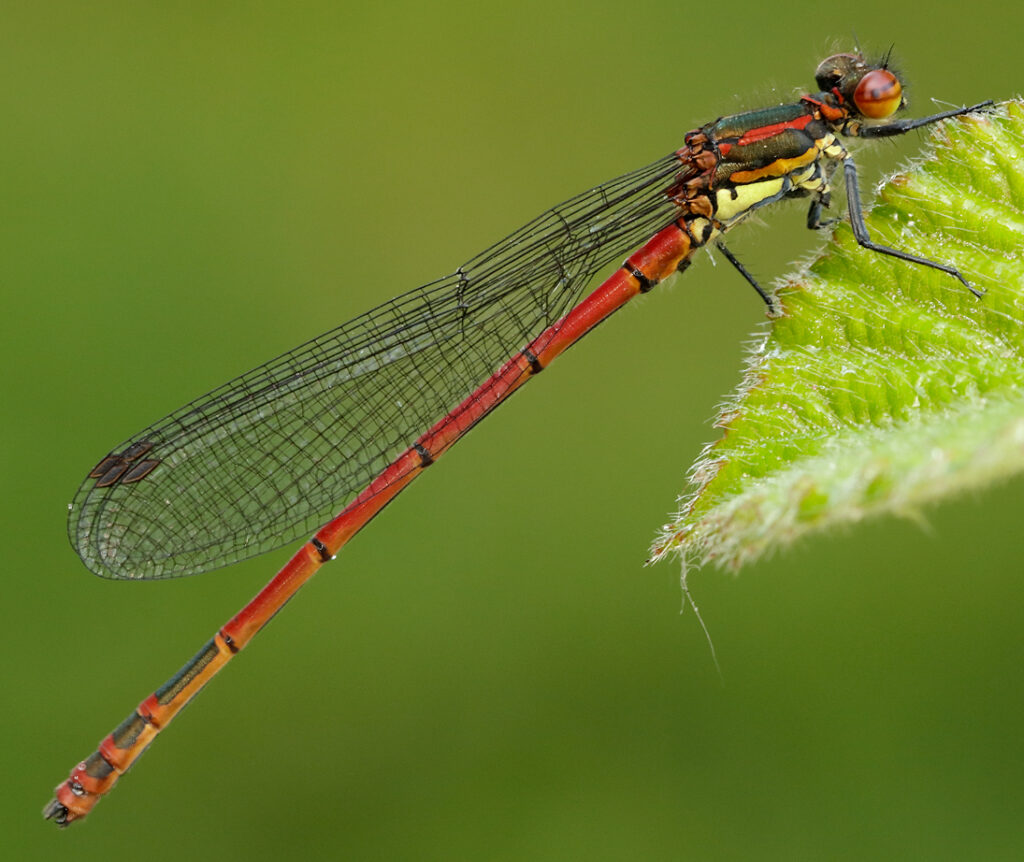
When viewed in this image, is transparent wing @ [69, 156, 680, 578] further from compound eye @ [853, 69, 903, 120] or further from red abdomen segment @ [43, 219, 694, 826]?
compound eye @ [853, 69, 903, 120]

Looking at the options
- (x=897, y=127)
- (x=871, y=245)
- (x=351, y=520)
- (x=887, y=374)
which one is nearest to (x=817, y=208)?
(x=897, y=127)

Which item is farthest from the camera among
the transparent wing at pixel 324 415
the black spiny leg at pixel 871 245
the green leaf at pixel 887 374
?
the transparent wing at pixel 324 415

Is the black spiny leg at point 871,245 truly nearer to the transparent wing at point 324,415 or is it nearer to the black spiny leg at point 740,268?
the black spiny leg at point 740,268

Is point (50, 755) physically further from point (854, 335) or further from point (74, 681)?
point (854, 335)

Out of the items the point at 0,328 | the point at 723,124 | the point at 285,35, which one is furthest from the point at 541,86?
the point at 0,328

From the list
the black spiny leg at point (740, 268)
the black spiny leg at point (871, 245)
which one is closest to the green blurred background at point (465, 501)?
the black spiny leg at point (740, 268)

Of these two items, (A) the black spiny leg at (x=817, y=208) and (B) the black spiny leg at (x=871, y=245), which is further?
(A) the black spiny leg at (x=817, y=208)

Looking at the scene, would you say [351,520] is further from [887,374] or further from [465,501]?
[887,374]
